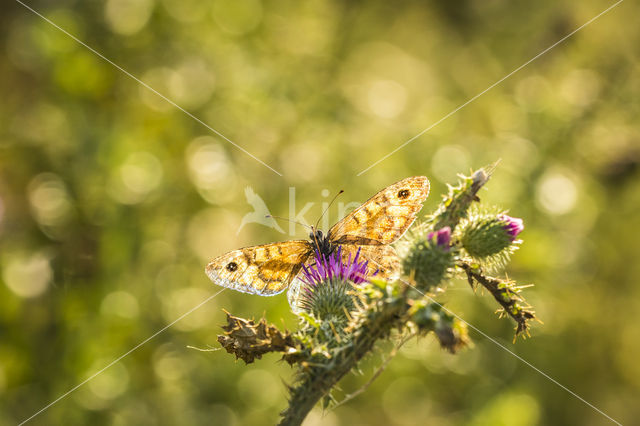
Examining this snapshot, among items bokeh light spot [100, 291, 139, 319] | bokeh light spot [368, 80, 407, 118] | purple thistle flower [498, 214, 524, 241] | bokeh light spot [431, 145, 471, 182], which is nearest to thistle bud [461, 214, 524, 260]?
purple thistle flower [498, 214, 524, 241]

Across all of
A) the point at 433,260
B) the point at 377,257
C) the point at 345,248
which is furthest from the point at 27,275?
the point at 433,260

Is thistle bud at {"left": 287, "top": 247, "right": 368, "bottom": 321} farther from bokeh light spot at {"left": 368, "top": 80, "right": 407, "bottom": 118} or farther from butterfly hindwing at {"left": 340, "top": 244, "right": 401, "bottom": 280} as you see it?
bokeh light spot at {"left": 368, "top": 80, "right": 407, "bottom": 118}

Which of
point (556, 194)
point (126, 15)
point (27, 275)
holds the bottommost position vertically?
point (27, 275)

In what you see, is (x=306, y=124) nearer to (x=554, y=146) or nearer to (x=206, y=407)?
(x=554, y=146)

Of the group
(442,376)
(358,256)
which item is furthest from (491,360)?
(358,256)

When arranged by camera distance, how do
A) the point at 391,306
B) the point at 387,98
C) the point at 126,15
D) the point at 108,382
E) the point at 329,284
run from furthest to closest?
the point at 387,98 < the point at 126,15 < the point at 108,382 < the point at 329,284 < the point at 391,306

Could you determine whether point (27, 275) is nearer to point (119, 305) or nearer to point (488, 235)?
point (119, 305)
